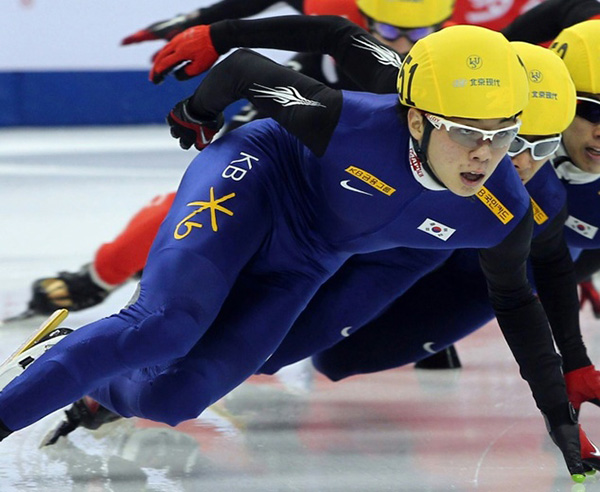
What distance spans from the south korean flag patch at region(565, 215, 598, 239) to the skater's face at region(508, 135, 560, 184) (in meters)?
0.42

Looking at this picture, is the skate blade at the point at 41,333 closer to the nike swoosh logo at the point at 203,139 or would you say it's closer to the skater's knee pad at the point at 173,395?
the skater's knee pad at the point at 173,395

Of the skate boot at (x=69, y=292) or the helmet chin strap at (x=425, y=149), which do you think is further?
the skate boot at (x=69, y=292)

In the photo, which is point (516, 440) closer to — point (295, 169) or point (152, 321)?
point (295, 169)

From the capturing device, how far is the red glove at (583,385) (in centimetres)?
316

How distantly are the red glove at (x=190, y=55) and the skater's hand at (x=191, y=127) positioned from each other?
0.45 ft

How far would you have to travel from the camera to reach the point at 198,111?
3154 millimetres

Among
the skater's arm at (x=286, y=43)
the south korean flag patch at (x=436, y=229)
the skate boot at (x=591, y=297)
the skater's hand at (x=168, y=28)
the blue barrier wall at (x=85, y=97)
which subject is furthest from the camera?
the blue barrier wall at (x=85, y=97)

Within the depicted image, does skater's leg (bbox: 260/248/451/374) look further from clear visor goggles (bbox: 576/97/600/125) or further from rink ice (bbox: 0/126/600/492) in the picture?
clear visor goggles (bbox: 576/97/600/125)

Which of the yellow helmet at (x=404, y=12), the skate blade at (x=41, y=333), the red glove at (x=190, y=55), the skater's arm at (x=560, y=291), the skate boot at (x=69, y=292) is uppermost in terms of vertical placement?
the red glove at (x=190, y=55)

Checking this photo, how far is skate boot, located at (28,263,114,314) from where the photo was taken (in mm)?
4316

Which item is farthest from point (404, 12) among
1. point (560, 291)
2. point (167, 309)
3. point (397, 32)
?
point (167, 309)

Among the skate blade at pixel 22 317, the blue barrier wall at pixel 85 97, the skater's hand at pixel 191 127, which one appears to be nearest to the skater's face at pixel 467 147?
the skater's hand at pixel 191 127

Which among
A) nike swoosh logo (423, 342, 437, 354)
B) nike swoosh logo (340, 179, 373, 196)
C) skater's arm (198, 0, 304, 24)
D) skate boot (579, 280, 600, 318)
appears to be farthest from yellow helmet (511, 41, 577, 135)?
skate boot (579, 280, 600, 318)

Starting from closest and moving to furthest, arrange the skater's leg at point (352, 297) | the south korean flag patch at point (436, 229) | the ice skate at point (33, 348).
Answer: the ice skate at point (33, 348)
the south korean flag patch at point (436, 229)
the skater's leg at point (352, 297)
